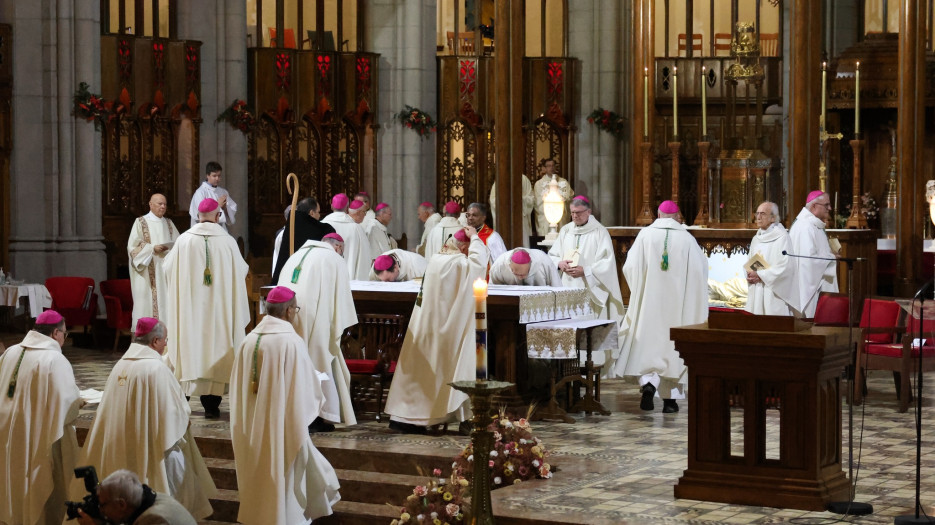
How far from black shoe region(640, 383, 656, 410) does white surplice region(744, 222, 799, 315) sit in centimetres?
149

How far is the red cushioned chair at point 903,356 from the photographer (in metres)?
10.4

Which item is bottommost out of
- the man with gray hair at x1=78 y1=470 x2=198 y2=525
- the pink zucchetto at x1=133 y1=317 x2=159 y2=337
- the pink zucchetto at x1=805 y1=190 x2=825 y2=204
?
the man with gray hair at x1=78 y1=470 x2=198 y2=525

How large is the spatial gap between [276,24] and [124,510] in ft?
49.7

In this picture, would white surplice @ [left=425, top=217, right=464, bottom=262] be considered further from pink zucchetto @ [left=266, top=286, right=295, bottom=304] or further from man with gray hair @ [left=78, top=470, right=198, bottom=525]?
man with gray hair @ [left=78, top=470, right=198, bottom=525]

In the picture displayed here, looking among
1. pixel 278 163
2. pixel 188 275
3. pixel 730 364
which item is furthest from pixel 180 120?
pixel 730 364

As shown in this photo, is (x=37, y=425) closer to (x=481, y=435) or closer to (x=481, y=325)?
(x=481, y=435)

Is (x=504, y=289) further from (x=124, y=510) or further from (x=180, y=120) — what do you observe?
(x=180, y=120)

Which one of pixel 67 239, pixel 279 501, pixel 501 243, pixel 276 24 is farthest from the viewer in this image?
pixel 276 24

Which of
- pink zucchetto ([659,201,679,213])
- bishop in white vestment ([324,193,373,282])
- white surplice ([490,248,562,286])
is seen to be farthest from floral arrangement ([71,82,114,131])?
pink zucchetto ([659,201,679,213])

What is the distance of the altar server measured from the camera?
1095cm

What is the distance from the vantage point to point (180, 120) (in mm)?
18344

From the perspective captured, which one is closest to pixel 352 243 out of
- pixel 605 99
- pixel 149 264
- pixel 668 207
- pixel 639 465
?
pixel 149 264

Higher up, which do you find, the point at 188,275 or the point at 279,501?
the point at 188,275

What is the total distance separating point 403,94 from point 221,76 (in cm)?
268
